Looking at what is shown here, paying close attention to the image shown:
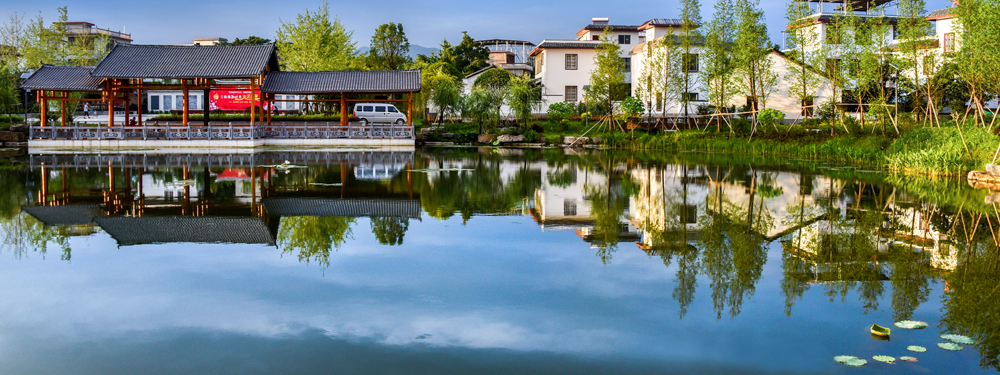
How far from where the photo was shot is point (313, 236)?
9086mm

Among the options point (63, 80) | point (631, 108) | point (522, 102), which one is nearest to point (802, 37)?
point (631, 108)

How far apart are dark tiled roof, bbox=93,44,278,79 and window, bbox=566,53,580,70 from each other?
61.0 feet

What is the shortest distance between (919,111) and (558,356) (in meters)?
22.0

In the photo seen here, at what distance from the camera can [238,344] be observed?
4977 mm

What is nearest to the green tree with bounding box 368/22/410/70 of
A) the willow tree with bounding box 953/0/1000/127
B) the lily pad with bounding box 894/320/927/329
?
the willow tree with bounding box 953/0/1000/127

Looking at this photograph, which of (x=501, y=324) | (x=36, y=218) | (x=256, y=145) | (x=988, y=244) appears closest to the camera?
(x=501, y=324)

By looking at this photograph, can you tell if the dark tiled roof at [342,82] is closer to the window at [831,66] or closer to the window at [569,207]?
the window at [831,66]

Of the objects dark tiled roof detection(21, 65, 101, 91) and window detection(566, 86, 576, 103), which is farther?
window detection(566, 86, 576, 103)

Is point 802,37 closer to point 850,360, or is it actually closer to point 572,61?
point 572,61

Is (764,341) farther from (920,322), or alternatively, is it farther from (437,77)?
(437,77)

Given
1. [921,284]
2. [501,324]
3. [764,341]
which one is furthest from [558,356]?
[921,284]

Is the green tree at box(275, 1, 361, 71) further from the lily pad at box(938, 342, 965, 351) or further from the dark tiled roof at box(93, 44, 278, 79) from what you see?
the lily pad at box(938, 342, 965, 351)

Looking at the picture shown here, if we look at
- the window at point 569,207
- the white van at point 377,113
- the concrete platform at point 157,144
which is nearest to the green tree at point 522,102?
the white van at point 377,113

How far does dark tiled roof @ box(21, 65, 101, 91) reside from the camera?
95.8ft
